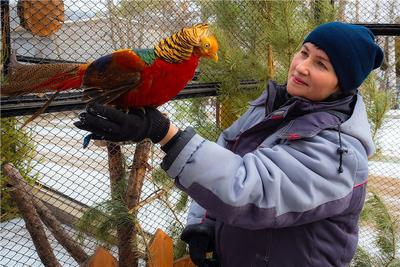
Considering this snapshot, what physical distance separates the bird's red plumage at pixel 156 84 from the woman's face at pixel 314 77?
0.31 m

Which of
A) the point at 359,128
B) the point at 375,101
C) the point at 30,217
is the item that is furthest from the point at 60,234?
the point at 375,101

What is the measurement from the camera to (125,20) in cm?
215

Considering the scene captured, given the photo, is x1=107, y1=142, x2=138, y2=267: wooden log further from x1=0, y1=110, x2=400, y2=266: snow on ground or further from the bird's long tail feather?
the bird's long tail feather

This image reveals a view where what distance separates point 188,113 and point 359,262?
1311 millimetres

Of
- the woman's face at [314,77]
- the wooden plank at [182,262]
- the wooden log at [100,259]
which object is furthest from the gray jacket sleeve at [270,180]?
the wooden plank at [182,262]

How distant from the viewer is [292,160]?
0.87m

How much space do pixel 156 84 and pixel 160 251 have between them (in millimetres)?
899

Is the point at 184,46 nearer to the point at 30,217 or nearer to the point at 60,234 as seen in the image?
the point at 30,217

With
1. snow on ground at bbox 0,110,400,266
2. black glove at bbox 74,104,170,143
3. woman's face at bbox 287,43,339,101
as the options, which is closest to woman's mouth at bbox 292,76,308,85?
woman's face at bbox 287,43,339,101

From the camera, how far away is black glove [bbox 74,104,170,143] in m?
0.86

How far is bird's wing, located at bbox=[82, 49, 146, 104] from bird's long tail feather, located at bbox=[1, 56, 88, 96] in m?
0.05

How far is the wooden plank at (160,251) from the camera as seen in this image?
166 cm

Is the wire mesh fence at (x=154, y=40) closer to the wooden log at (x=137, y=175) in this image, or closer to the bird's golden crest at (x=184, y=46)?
the wooden log at (x=137, y=175)

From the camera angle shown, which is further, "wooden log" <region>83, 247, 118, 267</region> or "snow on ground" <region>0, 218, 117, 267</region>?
"snow on ground" <region>0, 218, 117, 267</region>
